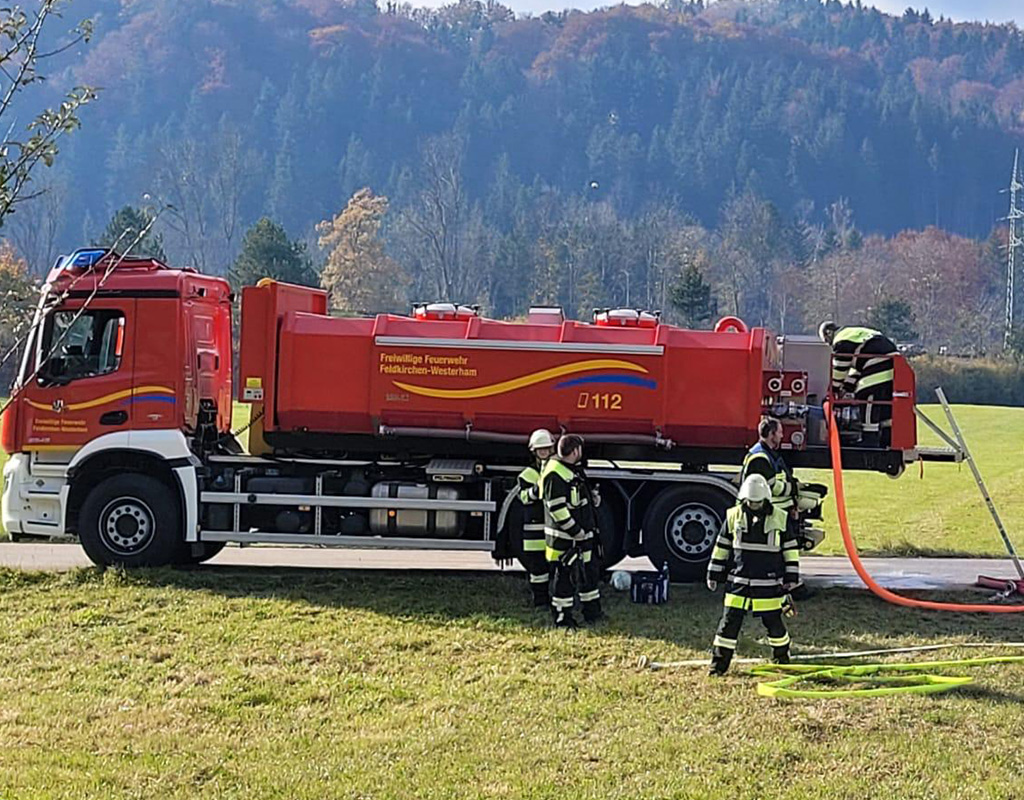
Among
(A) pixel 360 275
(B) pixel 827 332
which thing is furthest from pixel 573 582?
(A) pixel 360 275

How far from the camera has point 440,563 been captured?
15070 mm

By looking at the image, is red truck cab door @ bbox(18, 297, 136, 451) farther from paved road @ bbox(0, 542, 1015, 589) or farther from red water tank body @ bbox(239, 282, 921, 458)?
paved road @ bbox(0, 542, 1015, 589)

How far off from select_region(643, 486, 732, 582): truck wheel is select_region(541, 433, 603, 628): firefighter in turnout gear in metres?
1.88

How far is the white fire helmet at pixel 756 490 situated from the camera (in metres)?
8.69

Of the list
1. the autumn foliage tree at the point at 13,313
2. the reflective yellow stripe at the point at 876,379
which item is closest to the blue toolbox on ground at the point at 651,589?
the reflective yellow stripe at the point at 876,379

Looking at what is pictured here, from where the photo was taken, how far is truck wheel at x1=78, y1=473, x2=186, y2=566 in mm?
12570

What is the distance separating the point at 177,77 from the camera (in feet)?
590

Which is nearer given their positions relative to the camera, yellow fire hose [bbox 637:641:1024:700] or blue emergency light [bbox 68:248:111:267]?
yellow fire hose [bbox 637:641:1024:700]

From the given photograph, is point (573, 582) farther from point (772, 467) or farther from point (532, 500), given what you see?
point (772, 467)

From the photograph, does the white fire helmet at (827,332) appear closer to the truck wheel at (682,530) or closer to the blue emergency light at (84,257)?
the truck wheel at (682,530)

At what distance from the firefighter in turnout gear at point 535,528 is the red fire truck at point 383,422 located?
1.03m

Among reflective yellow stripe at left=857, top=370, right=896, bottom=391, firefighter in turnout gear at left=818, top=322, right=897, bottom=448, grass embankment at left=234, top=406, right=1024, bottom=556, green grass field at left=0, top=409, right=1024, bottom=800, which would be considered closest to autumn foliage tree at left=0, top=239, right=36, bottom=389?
green grass field at left=0, top=409, right=1024, bottom=800

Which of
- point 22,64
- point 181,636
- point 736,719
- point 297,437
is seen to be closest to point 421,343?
point 297,437

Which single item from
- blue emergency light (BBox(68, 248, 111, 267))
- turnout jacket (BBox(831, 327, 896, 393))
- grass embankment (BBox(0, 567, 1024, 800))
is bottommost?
grass embankment (BBox(0, 567, 1024, 800))
